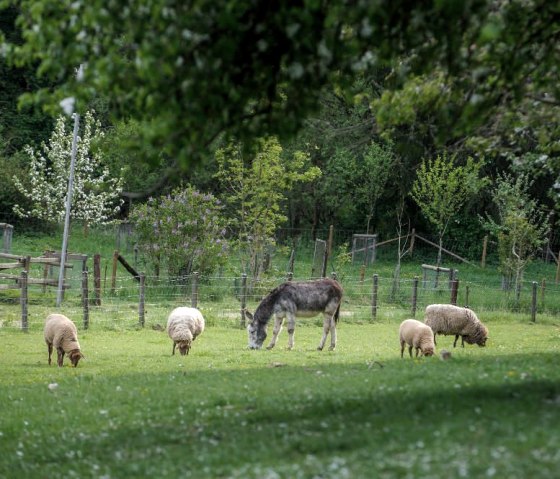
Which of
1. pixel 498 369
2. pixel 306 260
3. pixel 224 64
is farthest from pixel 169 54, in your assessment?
pixel 306 260

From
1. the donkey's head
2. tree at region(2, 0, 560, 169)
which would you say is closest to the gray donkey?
the donkey's head

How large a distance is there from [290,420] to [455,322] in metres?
14.1

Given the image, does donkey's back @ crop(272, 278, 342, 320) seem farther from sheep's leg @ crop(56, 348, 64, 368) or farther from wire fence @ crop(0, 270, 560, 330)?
sheep's leg @ crop(56, 348, 64, 368)

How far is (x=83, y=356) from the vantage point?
19.2 metres

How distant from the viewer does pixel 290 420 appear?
10305mm

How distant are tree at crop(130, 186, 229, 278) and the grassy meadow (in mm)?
11208

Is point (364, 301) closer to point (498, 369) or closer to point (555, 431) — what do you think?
point (498, 369)

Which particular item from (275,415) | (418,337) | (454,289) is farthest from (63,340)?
(454,289)

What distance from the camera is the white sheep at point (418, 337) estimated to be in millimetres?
19672

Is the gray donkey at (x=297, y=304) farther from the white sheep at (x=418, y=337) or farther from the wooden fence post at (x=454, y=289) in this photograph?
the wooden fence post at (x=454, y=289)

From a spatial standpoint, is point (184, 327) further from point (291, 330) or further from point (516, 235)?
point (516, 235)

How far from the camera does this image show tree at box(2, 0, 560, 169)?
8.38m

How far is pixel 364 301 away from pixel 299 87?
24313 millimetres

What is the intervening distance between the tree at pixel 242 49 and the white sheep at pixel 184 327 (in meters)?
10.8
